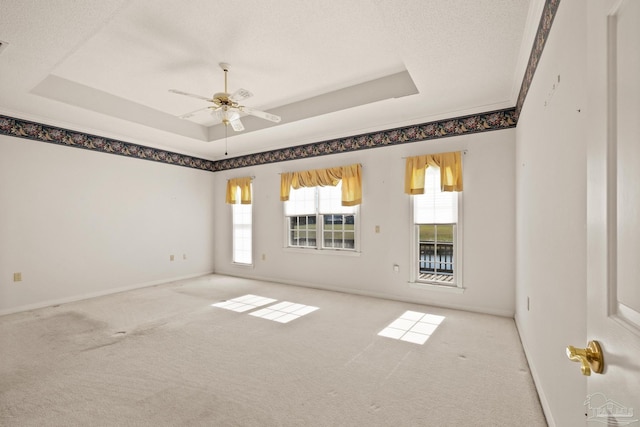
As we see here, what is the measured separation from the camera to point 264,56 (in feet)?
10.3

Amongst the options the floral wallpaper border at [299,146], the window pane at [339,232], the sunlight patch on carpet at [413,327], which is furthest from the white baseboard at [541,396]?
the window pane at [339,232]

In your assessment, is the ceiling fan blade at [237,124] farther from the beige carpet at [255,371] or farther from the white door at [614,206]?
the white door at [614,206]

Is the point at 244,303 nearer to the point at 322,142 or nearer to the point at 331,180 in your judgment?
the point at 331,180

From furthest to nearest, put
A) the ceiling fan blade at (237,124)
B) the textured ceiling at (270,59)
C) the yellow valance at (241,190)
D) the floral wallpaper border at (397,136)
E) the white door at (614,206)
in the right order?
1. the yellow valance at (241,190)
2. the floral wallpaper border at (397,136)
3. the ceiling fan blade at (237,124)
4. the textured ceiling at (270,59)
5. the white door at (614,206)

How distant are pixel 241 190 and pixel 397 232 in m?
3.44

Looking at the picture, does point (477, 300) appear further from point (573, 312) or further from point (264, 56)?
point (264, 56)

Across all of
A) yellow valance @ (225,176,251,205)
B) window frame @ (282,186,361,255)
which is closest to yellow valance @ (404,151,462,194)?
window frame @ (282,186,361,255)

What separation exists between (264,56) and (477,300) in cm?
396

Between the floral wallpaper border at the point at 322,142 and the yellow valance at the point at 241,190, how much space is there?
404 mm

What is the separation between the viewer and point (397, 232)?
4.55 meters

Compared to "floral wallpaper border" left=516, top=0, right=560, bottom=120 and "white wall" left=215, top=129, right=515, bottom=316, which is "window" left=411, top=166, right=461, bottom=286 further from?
"floral wallpaper border" left=516, top=0, right=560, bottom=120

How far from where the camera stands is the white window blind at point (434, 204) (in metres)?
4.18

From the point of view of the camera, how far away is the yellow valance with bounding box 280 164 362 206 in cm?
487

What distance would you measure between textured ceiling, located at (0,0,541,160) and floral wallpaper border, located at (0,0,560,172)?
131 millimetres
